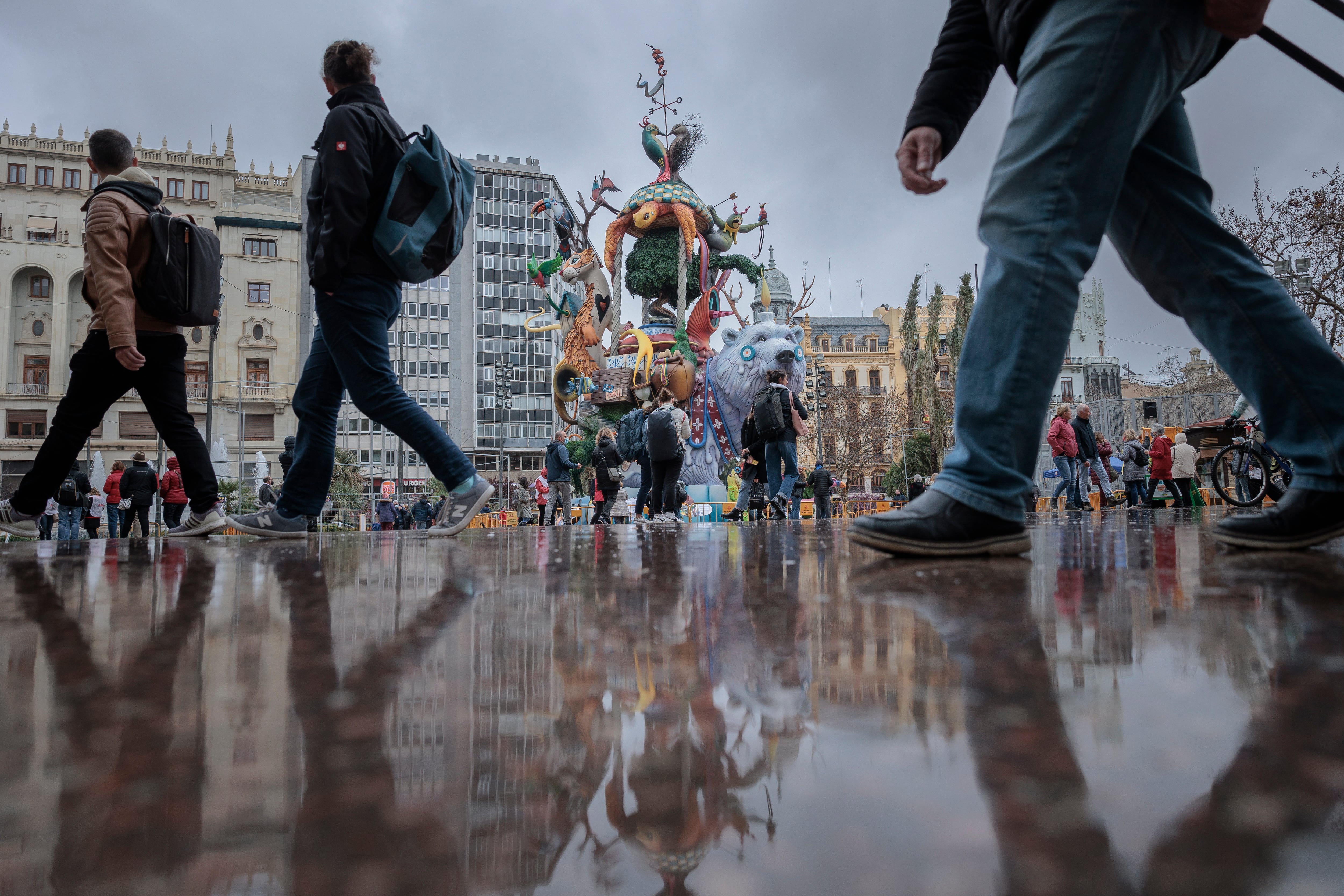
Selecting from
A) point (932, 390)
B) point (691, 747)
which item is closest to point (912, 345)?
point (932, 390)

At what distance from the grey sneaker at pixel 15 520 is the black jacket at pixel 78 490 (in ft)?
31.7

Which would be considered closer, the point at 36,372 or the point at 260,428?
the point at 36,372

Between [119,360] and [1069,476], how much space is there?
11.9m

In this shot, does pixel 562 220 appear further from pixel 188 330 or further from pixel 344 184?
pixel 188 330

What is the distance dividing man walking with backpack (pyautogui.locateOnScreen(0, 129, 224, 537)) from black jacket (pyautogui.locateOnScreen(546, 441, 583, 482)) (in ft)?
33.5

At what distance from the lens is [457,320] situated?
67.9m

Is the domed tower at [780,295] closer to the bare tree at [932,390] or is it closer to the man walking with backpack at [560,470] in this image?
the bare tree at [932,390]

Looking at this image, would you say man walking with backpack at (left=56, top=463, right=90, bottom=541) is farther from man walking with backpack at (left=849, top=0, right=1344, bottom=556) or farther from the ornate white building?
the ornate white building

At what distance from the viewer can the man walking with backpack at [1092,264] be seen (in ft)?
5.39

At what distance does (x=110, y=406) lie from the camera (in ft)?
12.6

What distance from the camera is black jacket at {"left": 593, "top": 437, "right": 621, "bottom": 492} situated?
43.7 feet

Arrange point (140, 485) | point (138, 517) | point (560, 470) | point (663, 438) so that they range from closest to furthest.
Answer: point (663, 438), point (140, 485), point (138, 517), point (560, 470)

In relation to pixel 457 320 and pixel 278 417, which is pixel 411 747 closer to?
pixel 278 417

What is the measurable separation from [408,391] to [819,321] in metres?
33.5
